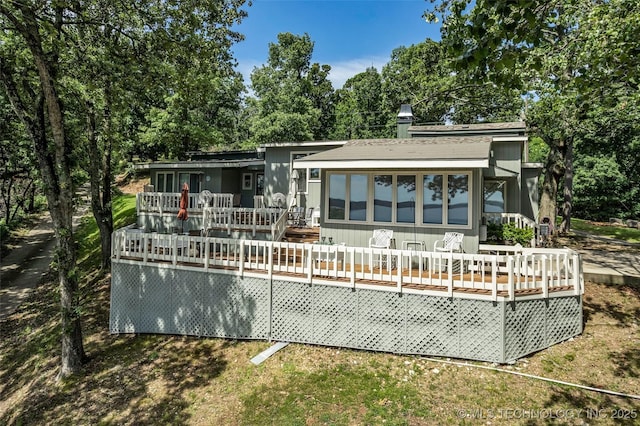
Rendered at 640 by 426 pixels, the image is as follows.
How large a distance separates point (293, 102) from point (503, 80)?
90.9ft

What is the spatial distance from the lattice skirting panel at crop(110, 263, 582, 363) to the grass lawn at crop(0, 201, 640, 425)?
10.8 inches

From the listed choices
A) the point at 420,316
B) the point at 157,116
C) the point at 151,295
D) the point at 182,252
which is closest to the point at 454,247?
the point at 420,316

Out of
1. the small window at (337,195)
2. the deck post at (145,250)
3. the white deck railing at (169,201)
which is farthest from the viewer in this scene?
the white deck railing at (169,201)

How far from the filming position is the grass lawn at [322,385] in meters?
5.63

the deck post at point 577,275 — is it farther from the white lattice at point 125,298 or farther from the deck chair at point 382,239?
the white lattice at point 125,298

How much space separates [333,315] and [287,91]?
27740 millimetres

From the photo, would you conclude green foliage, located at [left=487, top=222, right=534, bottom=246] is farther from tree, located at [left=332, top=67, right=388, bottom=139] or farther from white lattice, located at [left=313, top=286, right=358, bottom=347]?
tree, located at [left=332, top=67, right=388, bottom=139]

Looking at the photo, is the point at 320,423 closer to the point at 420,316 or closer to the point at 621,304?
the point at 420,316

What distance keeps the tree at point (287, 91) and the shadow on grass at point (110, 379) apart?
21.5m

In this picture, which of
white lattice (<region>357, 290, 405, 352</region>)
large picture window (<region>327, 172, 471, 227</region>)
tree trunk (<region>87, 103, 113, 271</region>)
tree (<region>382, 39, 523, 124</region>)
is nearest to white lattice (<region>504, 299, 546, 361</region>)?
white lattice (<region>357, 290, 405, 352</region>)

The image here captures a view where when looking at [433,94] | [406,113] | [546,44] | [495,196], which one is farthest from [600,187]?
[546,44]

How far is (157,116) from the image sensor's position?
24328 millimetres

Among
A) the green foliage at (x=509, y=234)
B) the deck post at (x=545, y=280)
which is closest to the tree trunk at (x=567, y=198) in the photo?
the green foliage at (x=509, y=234)

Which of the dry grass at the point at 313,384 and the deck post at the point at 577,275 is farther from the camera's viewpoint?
the deck post at the point at 577,275
